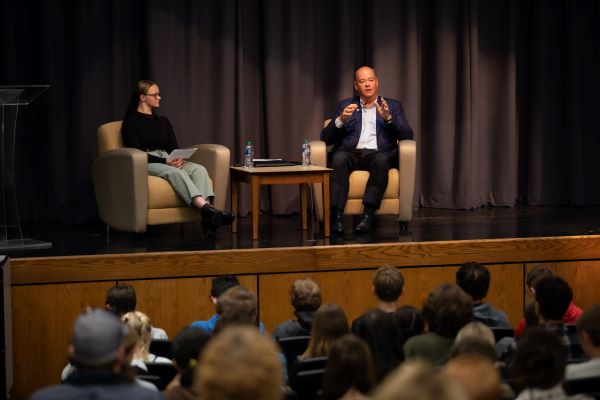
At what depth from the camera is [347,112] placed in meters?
6.57

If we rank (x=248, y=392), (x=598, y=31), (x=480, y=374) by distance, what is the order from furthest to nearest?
(x=598, y=31) < (x=480, y=374) < (x=248, y=392)

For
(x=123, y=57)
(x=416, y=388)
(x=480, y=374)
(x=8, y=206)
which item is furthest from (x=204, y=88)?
(x=416, y=388)

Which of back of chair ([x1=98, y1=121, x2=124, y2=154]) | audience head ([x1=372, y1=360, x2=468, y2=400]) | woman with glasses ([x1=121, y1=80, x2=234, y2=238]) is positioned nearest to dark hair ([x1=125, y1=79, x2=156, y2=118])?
woman with glasses ([x1=121, y1=80, x2=234, y2=238])

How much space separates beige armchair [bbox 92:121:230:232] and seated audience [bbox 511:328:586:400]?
12.2 ft

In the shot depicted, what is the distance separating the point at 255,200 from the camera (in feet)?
20.1

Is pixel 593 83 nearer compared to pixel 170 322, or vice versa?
pixel 170 322

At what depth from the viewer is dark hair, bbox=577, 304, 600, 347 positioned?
3.21m

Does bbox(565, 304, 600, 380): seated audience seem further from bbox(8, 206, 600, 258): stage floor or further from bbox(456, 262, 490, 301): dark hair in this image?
bbox(8, 206, 600, 258): stage floor

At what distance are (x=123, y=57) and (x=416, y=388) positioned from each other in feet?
20.1

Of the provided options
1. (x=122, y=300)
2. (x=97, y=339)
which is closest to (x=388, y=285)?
(x=122, y=300)

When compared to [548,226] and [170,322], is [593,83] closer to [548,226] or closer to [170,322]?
[548,226]

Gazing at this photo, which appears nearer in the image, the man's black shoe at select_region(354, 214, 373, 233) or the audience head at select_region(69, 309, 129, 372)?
the audience head at select_region(69, 309, 129, 372)

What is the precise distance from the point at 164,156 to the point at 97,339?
161 inches

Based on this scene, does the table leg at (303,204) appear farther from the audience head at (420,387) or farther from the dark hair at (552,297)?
the audience head at (420,387)
